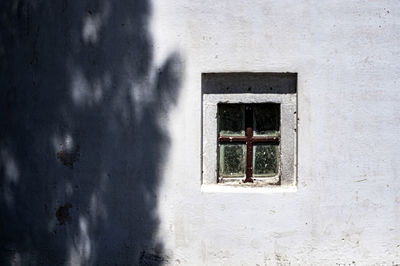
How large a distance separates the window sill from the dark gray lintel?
2.53 feet

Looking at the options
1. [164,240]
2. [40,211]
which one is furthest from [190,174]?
[40,211]

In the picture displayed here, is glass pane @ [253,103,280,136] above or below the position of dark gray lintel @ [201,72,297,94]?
below

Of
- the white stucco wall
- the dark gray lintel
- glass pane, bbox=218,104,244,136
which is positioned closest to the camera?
the white stucco wall

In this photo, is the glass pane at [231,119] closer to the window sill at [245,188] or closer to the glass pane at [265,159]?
the glass pane at [265,159]

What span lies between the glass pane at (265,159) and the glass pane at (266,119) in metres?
0.12

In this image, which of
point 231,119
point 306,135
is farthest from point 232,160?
point 306,135

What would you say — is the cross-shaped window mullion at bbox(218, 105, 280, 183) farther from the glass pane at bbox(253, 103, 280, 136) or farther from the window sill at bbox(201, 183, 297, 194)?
the window sill at bbox(201, 183, 297, 194)

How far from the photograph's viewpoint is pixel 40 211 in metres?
4.59

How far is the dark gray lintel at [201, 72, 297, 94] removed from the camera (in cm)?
446

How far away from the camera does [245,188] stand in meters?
4.48

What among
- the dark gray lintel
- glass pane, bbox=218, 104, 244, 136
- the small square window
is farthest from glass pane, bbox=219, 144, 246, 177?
the dark gray lintel

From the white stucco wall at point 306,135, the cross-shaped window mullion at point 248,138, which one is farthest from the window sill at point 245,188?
the cross-shaped window mullion at point 248,138

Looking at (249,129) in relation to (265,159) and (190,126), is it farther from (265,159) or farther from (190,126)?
(190,126)

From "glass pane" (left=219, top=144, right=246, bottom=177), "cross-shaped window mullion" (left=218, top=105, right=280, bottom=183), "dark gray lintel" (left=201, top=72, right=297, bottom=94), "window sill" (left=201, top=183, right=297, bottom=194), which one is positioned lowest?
"window sill" (left=201, top=183, right=297, bottom=194)
